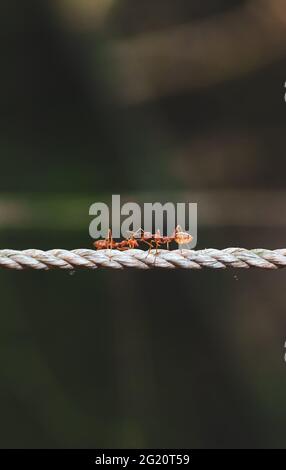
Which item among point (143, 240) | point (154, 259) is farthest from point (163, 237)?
point (154, 259)

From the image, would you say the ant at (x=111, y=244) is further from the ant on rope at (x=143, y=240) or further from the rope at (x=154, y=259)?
the rope at (x=154, y=259)

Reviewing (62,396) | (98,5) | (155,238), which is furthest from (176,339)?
(155,238)

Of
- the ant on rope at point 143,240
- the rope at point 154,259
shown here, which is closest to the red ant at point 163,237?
the ant on rope at point 143,240

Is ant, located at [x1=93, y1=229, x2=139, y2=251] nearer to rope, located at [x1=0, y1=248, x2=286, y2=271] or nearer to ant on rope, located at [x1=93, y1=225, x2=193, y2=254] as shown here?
ant on rope, located at [x1=93, y1=225, x2=193, y2=254]

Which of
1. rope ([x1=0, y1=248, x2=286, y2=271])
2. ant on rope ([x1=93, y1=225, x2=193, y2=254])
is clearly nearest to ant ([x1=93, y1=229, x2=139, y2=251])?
ant on rope ([x1=93, y1=225, x2=193, y2=254])

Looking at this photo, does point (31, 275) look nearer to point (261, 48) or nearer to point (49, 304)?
point (49, 304)

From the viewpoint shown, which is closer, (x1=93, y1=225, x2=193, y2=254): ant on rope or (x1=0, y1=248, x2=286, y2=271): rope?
(x1=0, y1=248, x2=286, y2=271): rope

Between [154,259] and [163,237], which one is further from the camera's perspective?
[163,237]

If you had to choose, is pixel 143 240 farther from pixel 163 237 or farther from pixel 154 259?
pixel 154 259
